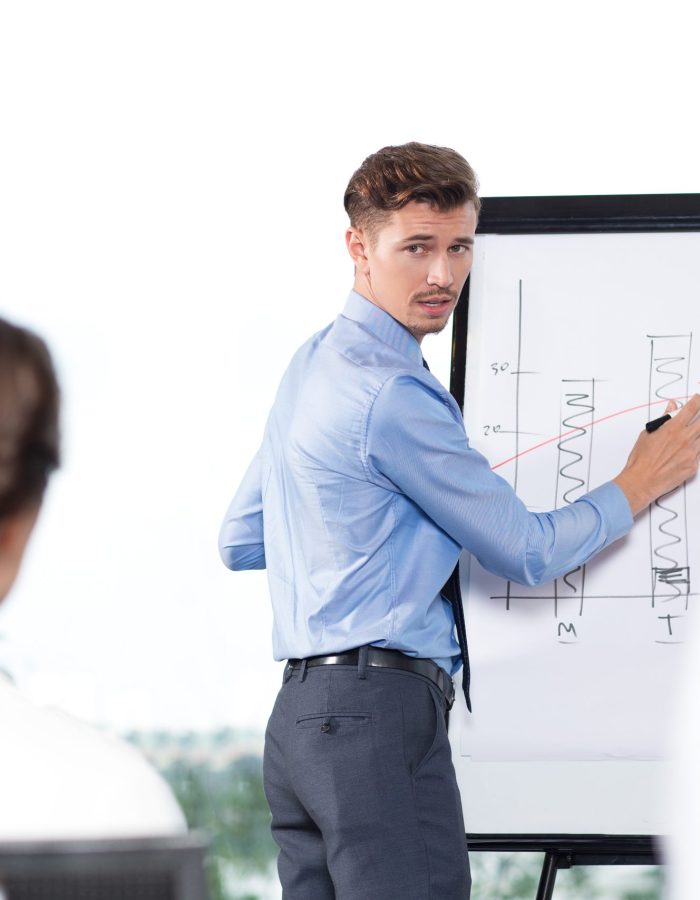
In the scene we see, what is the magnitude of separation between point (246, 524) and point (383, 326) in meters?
0.39

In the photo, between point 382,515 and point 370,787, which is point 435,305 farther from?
point 370,787

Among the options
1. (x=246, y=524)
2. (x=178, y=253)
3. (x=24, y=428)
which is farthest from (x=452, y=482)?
(x=178, y=253)

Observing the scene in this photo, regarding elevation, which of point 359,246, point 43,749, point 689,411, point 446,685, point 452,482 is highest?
point 359,246

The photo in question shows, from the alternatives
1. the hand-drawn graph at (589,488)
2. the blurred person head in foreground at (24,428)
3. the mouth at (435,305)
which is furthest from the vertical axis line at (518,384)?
the blurred person head in foreground at (24,428)

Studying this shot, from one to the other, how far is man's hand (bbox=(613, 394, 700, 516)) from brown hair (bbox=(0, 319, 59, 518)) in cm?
138

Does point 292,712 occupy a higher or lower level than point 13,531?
lower

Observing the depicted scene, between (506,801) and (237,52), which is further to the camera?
(237,52)

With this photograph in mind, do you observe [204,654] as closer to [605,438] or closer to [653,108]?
[653,108]

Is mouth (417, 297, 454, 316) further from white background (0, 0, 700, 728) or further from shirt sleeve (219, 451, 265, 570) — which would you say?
white background (0, 0, 700, 728)

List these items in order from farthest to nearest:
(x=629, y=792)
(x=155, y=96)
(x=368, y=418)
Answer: (x=155, y=96), (x=629, y=792), (x=368, y=418)

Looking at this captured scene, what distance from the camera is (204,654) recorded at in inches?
179

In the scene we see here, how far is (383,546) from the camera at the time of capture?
5.41 feet

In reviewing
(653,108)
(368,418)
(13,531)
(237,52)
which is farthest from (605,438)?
(237,52)

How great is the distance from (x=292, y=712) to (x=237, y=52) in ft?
10.5
